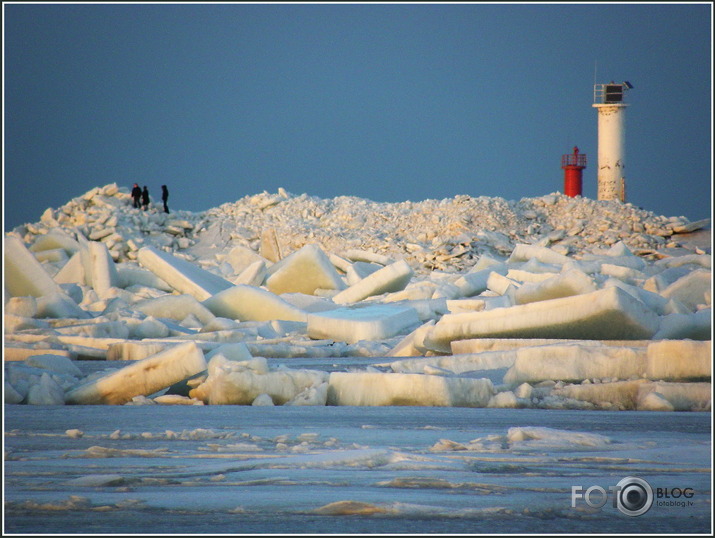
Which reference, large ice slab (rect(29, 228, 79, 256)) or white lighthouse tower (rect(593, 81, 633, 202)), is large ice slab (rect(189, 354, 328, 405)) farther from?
white lighthouse tower (rect(593, 81, 633, 202))

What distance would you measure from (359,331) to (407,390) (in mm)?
2308

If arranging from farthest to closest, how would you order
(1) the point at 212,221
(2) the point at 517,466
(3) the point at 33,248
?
(1) the point at 212,221
(3) the point at 33,248
(2) the point at 517,466

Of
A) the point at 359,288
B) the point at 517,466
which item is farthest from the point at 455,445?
the point at 359,288

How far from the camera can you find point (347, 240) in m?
16.4

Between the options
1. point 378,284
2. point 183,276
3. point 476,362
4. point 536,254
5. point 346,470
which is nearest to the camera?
point 346,470

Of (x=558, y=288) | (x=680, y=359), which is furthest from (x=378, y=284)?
(x=680, y=359)

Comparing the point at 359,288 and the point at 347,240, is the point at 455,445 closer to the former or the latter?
the point at 359,288

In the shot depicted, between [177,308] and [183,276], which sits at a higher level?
[183,276]

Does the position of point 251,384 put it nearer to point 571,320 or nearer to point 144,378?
point 144,378

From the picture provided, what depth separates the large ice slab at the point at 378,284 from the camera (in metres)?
7.09

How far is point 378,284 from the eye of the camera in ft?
23.6

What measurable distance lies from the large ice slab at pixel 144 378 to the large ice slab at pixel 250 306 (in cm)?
304

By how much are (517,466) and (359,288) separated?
5.33 metres

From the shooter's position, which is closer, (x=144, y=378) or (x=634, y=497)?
(x=634, y=497)
